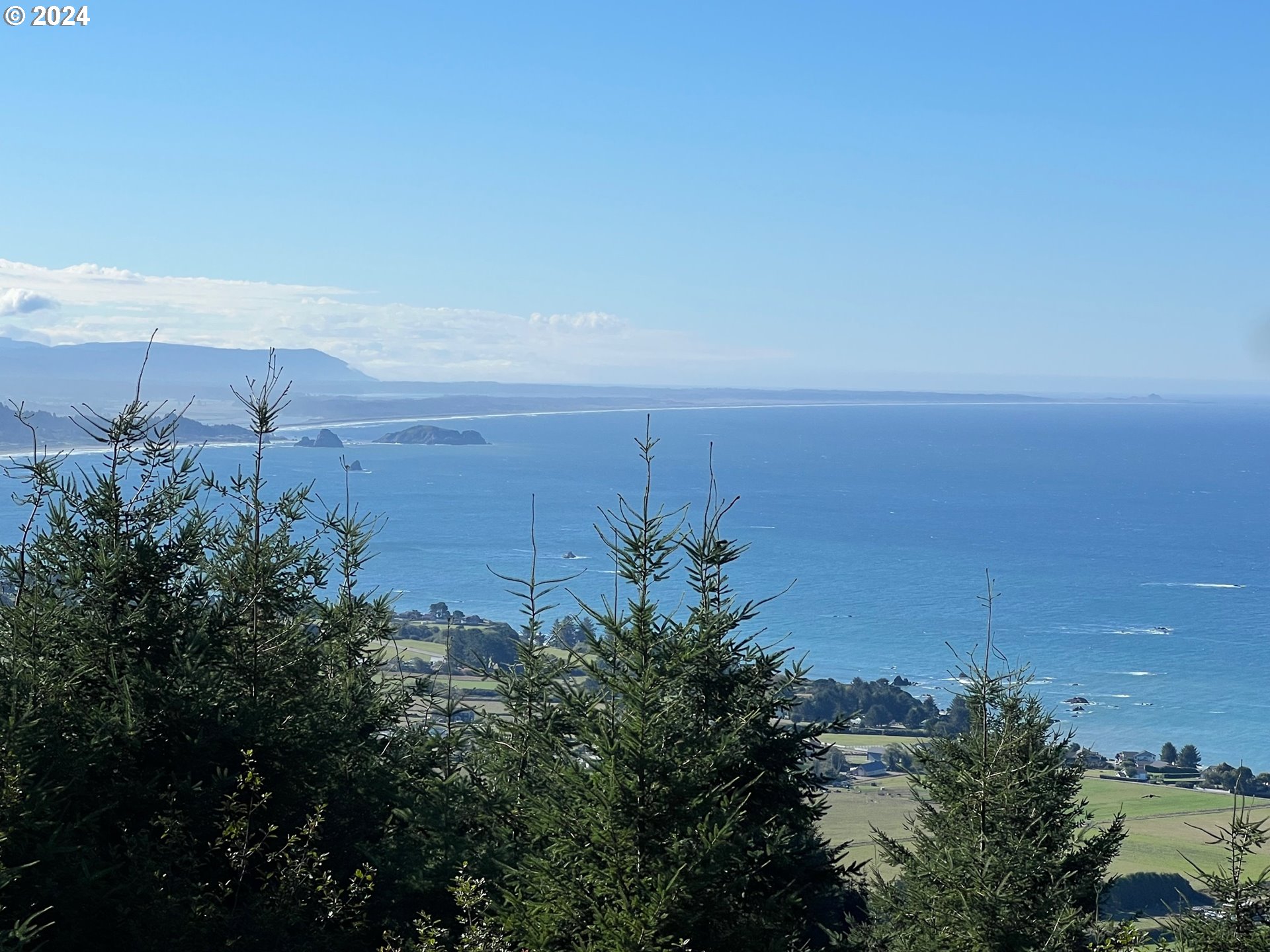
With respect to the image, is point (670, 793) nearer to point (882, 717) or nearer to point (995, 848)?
point (995, 848)

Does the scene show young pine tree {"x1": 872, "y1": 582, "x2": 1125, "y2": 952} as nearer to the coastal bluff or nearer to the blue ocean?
the blue ocean

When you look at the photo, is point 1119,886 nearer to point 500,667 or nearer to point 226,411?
point 500,667

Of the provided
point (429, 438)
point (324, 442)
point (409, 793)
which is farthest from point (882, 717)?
point (429, 438)

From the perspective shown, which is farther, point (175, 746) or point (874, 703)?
point (874, 703)

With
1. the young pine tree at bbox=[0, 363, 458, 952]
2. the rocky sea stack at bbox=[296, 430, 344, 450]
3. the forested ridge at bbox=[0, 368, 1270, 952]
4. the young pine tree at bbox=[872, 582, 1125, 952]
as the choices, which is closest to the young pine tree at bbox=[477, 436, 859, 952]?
the forested ridge at bbox=[0, 368, 1270, 952]

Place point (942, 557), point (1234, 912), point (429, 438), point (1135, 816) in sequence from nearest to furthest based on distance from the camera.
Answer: point (1234, 912), point (1135, 816), point (942, 557), point (429, 438)

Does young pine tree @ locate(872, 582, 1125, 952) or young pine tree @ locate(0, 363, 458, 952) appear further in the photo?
young pine tree @ locate(872, 582, 1125, 952)

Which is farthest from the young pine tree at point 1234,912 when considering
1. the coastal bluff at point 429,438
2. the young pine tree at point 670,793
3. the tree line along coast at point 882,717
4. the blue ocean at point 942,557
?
the coastal bluff at point 429,438

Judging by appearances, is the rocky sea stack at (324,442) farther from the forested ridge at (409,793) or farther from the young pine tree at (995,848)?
the forested ridge at (409,793)
